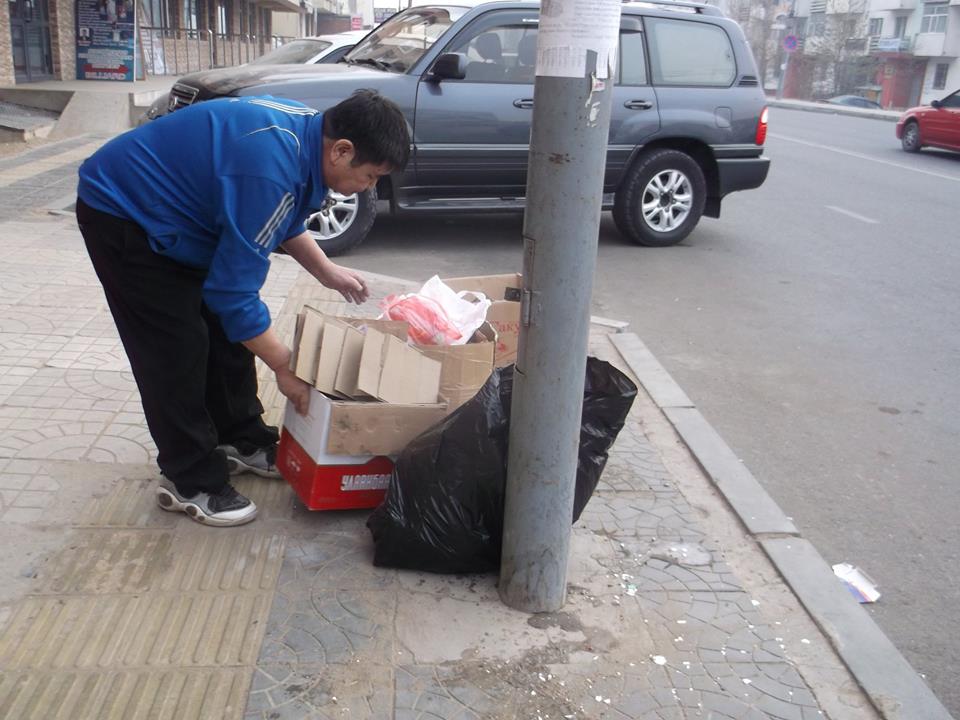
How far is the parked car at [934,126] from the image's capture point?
58.6 feet

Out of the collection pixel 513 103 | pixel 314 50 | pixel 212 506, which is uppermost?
pixel 314 50

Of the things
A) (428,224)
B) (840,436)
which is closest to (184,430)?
(840,436)

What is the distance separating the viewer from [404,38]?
825 cm

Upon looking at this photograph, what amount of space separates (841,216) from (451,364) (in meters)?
8.78

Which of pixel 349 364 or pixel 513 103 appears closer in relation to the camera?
pixel 349 364

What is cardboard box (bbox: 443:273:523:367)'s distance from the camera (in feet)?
13.4

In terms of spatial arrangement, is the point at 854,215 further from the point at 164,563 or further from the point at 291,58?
the point at 164,563

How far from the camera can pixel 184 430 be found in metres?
3.20

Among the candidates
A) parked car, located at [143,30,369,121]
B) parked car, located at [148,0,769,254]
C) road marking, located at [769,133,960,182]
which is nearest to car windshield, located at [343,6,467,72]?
parked car, located at [148,0,769,254]

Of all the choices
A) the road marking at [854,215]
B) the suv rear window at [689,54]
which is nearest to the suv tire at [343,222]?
the suv rear window at [689,54]

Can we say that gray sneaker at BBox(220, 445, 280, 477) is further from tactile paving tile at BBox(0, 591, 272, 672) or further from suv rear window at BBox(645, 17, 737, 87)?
suv rear window at BBox(645, 17, 737, 87)

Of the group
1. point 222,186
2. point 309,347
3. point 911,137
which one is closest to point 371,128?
point 222,186

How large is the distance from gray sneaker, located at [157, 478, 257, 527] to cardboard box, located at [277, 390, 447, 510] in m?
0.22

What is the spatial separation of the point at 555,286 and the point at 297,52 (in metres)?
9.41
